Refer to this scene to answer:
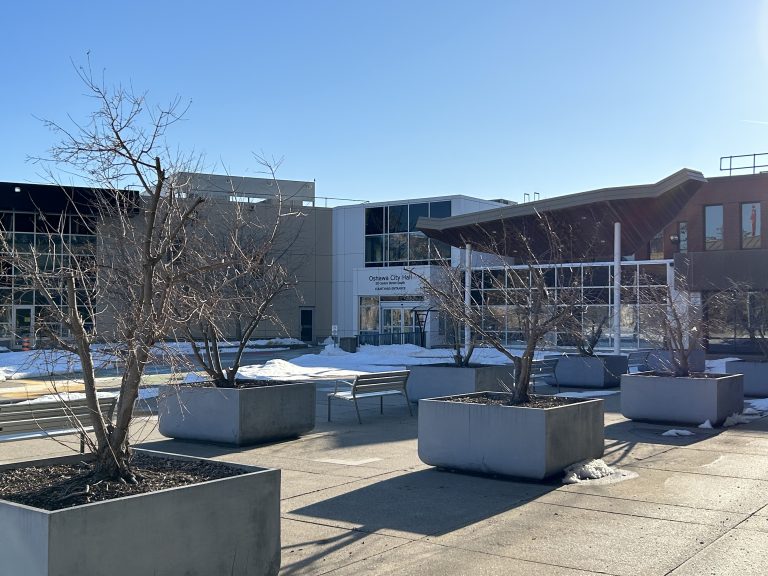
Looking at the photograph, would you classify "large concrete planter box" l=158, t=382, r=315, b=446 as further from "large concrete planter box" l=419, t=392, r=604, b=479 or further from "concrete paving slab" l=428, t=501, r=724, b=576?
"concrete paving slab" l=428, t=501, r=724, b=576

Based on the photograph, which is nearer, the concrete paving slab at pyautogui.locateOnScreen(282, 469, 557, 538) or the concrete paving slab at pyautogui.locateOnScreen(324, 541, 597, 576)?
the concrete paving slab at pyautogui.locateOnScreen(324, 541, 597, 576)

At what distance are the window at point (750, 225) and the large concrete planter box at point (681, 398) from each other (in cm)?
2615

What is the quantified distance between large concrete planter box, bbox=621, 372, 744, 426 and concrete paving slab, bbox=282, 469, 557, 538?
234 inches

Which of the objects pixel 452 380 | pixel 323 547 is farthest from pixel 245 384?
pixel 323 547

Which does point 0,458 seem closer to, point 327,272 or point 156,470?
point 156,470

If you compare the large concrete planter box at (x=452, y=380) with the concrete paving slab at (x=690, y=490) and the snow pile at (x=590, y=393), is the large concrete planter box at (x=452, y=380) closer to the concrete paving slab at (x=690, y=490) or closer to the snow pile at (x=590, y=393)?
the snow pile at (x=590, y=393)

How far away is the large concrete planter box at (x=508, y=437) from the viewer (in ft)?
30.5

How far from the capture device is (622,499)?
8.47 metres

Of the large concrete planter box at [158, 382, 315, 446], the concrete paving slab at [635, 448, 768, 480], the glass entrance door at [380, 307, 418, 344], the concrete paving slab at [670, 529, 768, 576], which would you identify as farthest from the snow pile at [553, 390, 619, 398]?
the glass entrance door at [380, 307, 418, 344]

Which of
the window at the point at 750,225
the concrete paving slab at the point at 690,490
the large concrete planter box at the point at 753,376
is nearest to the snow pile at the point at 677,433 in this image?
the concrete paving slab at the point at 690,490

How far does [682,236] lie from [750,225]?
330cm

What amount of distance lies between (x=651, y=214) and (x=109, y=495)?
3139 cm

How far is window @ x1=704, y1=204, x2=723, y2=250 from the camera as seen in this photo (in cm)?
3966

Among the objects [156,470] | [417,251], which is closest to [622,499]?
[156,470]
